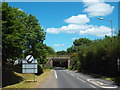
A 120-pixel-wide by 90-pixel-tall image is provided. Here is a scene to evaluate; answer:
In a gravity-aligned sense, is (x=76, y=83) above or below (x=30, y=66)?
below

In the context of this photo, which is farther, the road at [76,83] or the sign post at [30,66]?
the sign post at [30,66]

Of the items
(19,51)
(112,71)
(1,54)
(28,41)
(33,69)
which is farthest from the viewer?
(28,41)

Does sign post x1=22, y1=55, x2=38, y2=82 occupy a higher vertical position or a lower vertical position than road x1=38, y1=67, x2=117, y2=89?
higher

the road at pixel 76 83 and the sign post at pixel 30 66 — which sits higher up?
the sign post at pixel 30 66

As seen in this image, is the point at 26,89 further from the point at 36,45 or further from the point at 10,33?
the point at 36,45

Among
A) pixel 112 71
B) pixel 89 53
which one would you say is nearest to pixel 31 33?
pixel 89 53

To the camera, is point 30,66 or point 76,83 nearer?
point 30,66

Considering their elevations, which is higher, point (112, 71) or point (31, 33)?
point (31, 33)

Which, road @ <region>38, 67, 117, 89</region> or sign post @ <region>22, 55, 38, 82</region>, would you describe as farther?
sign post @ <region>22, 55, 38, 82</region>

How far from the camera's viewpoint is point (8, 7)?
25.5 meters

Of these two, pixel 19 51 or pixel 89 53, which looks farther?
pixel 89 53

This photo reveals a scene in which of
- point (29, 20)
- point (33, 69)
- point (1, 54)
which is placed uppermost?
point (29, 20)

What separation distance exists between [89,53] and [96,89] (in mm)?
31536

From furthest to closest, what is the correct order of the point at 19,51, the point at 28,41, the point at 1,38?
the point at 28,41 → the point at 19,51 → the point at 1,38
